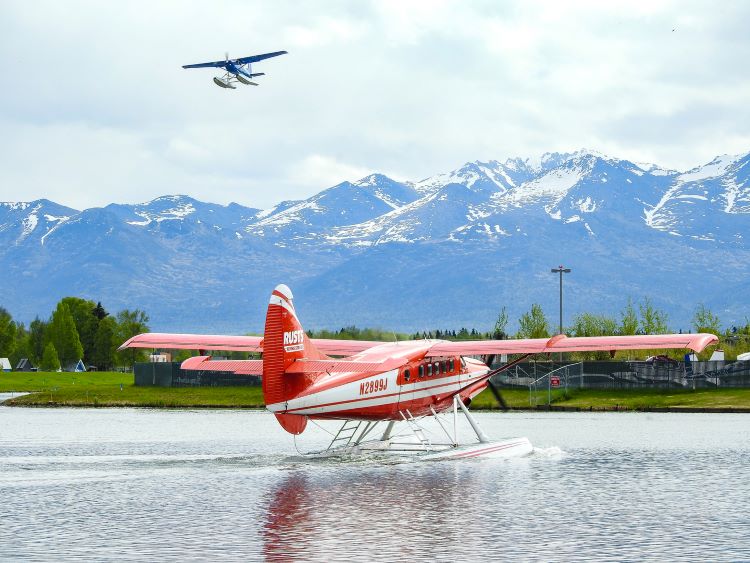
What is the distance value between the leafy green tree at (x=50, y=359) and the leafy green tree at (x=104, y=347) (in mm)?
12636

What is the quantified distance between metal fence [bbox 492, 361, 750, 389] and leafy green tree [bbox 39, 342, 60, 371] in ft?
378

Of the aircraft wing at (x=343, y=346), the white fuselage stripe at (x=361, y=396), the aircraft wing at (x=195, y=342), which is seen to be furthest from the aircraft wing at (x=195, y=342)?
the white fuselage stripe at (x=361, y=396)

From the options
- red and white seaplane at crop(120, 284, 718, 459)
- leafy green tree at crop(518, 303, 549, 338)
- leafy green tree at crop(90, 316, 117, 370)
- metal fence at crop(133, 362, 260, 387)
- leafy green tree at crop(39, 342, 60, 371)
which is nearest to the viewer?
red and white seaplane at crop(120, 284, 718, 459)

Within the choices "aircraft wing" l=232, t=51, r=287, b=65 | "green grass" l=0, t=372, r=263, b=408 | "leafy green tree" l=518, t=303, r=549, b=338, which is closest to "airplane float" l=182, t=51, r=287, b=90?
"aircraft wing" l=232, t=51, r=287, b=65

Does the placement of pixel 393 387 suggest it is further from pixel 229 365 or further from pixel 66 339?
pixel 66 339

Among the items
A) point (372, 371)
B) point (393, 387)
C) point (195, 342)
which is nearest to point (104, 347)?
point (195, 342)

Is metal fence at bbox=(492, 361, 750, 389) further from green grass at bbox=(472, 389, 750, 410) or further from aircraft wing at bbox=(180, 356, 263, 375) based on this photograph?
aircraft wing at bbox=(180, 356, 263, 375)

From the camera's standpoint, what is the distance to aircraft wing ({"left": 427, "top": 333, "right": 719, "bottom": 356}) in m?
33.8

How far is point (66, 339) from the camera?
18575 centimetres

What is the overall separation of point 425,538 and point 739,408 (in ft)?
178

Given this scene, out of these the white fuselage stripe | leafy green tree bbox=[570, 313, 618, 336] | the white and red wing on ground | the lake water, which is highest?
leafy green tree bbox=[570, 313, 618, 336]

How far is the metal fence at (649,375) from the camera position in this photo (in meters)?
78.7

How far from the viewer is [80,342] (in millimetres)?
194875

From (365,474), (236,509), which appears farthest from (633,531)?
(365,474)
